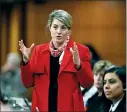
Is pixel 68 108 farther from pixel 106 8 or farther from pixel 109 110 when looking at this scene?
pixel 106 8

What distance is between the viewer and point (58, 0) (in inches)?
559

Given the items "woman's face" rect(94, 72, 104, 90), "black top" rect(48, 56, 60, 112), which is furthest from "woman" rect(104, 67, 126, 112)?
"black top" rect(48, 56, 60, 112)

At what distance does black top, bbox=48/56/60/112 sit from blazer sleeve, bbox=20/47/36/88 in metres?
0.19

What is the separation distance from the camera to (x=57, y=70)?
5.50 metres

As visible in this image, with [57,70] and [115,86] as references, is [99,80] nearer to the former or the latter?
[115,86]

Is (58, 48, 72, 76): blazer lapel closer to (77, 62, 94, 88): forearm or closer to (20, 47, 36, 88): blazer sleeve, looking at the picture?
(77, 62, 94, 88): forearm

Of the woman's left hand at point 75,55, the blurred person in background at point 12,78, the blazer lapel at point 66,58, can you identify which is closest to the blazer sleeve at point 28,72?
the blazer lapel at point 66,58

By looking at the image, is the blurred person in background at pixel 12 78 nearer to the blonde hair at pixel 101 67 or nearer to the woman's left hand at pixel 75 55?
the blonde hair at pixel 101 67

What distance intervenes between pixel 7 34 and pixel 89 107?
10.4 meters

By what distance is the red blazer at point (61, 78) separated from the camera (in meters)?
5.46

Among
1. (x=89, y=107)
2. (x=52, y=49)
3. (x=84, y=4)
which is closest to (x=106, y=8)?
(x=84, y=4)

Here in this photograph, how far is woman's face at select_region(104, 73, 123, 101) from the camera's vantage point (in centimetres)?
627

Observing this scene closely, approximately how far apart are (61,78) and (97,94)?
147cm

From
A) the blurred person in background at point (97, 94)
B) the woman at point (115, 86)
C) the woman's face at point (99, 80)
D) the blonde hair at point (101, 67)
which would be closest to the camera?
the woman at point (115, 86)
